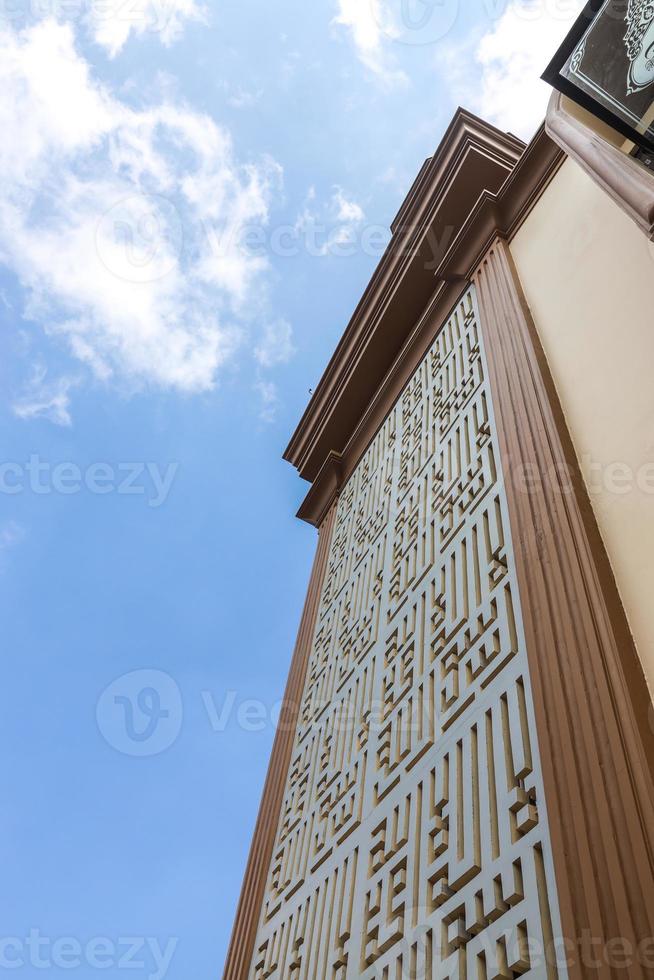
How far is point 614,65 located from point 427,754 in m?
2.87

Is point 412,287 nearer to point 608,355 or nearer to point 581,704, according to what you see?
point 608,355

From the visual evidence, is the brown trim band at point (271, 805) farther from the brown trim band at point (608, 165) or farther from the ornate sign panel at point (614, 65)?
the ornate sign panel at point (614, 65)

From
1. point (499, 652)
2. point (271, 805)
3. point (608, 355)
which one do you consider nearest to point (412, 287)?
point (608, 355)

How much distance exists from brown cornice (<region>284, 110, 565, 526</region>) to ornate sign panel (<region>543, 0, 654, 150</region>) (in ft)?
7.14

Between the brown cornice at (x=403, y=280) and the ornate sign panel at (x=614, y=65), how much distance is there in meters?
3.18

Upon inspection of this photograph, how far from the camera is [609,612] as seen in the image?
108 inches

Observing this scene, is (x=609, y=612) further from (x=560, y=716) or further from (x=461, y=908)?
(x=461, y=908)

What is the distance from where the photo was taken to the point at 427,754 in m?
3.42

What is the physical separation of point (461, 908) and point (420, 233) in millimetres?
5980

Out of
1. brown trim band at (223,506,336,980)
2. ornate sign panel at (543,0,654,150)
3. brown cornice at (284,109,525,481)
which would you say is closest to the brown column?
ornate sign panel at (543,0,654,150)

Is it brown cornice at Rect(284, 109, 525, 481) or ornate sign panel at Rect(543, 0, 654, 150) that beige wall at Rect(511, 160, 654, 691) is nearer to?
ornate sign panel at Rect(543, 0, 654, 150)

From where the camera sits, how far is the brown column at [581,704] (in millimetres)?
2037

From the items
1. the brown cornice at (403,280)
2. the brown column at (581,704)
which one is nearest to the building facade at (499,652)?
the brown column at (581,704)

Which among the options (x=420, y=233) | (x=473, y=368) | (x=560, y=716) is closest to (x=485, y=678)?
(x=560, y=716)
